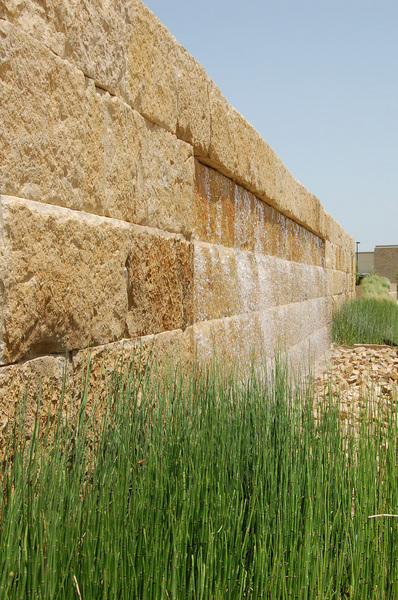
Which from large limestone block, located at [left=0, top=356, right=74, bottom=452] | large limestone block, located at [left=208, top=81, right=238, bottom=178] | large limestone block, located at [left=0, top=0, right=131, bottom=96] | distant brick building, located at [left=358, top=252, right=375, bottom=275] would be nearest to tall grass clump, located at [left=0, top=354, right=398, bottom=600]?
large limestone block, located at [left=0, top=356, right=74, bottom=452]

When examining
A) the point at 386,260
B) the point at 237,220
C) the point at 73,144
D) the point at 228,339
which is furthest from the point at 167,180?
the point at 386,260

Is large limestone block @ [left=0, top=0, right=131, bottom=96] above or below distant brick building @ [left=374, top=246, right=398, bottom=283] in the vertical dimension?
below

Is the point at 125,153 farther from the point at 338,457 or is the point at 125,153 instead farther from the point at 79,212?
the point at 338,457

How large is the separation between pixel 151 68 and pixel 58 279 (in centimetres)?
98

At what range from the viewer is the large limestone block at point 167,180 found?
2062 millimetres

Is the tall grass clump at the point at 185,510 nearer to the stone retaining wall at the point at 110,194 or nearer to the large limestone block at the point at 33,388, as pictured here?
the large limestone block at the point at 33,388

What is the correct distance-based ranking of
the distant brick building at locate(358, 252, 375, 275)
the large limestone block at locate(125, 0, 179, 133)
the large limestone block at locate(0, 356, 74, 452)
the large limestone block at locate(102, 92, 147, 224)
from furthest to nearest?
the distant brick building at locate(358, 252, 375, 275), the large limestone block at locate(125, 0, 179, 133), the large limestone block at locate(102, 92, 147, 224), the large limestone block at locate(0, 356, 74, 452)

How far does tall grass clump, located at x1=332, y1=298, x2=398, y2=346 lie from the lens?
285 inches

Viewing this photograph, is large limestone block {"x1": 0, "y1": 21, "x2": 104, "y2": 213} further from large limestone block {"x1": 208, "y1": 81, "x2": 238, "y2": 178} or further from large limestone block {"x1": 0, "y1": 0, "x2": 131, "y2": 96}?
large limestone block {"x1": 208, "y1": 81, "x2": 238, "y2": 178}

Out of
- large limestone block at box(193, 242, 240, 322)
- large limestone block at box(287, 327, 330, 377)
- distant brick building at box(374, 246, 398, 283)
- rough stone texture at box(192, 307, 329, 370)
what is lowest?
large limestone block at box(287, 327, 330, 377)

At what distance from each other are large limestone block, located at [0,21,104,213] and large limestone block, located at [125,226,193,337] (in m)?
Answer: 0.28

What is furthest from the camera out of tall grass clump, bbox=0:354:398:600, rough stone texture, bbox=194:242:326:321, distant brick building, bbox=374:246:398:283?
distant brick building, bbox=374:246:398:283

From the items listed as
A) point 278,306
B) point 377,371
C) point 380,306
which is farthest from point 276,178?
point 380,306

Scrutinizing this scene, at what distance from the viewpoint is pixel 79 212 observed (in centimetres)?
163
